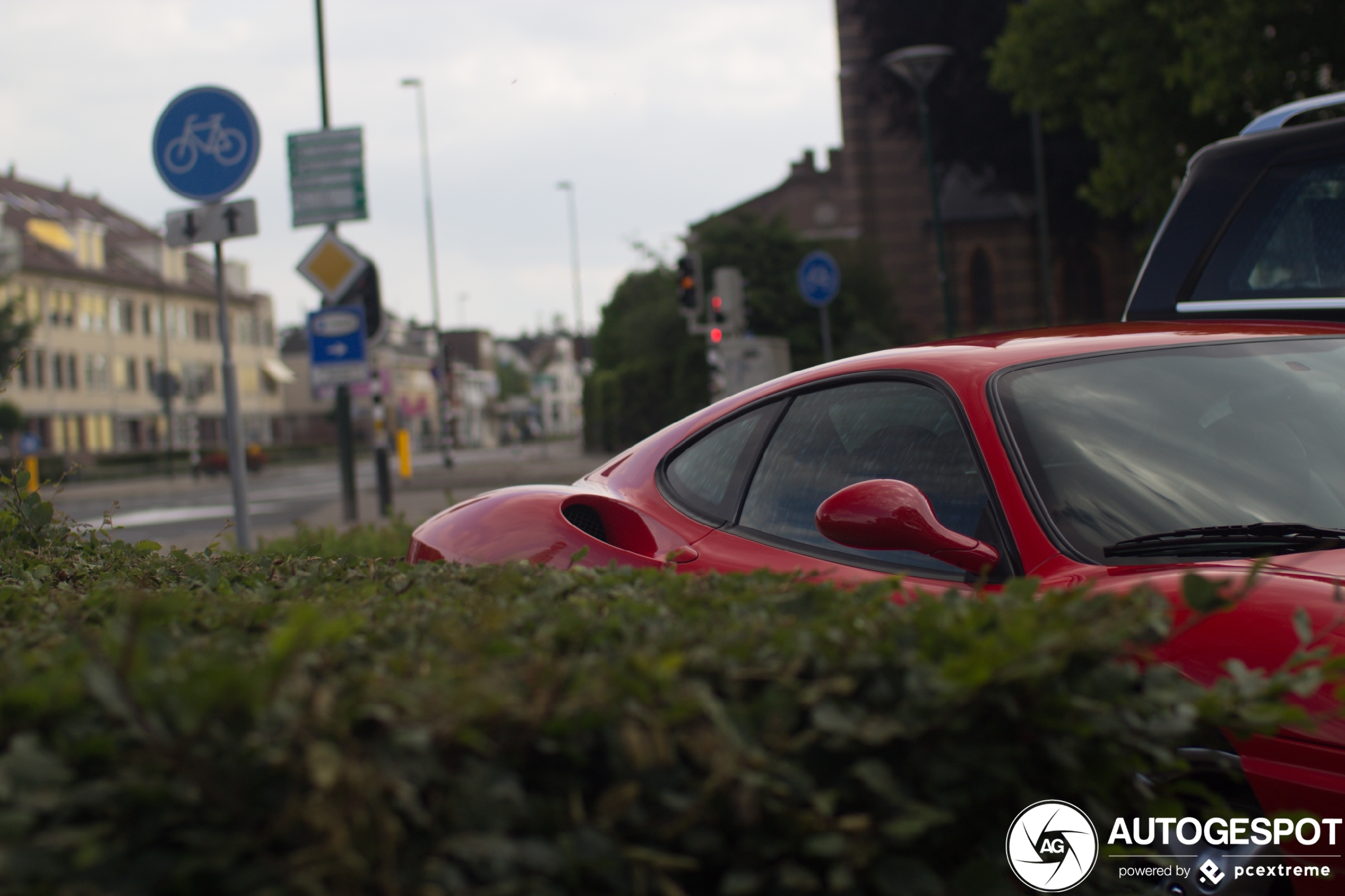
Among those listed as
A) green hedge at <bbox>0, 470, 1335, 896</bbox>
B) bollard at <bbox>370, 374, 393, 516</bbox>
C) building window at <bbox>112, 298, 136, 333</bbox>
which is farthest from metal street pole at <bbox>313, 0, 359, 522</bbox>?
building window at <bbox>112, 298, 136, 333</bbox>

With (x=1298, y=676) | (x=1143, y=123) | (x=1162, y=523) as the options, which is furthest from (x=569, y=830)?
(x=1143, y=123)

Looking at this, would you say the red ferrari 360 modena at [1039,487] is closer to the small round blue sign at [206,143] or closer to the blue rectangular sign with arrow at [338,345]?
the small round blue sign at [206,143]

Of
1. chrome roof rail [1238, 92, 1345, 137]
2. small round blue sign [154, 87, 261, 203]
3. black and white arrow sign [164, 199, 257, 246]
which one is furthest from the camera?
black and white arrow sign [164, 199, 257, 246]

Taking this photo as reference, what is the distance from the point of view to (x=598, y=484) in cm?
359

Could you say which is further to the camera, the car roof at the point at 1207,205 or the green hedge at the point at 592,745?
the car roof at the point at 1207,205

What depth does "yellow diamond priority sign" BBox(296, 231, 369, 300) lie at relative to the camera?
14.4 m

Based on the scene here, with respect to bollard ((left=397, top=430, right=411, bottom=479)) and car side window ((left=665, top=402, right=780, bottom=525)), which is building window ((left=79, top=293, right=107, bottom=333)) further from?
car side window ((left=665, top=402, right=780, bottom=525))

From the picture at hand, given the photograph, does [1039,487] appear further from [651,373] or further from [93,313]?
[93,313]

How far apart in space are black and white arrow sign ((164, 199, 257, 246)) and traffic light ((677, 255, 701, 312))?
12.4 metres

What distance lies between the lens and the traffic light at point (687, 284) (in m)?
20.9

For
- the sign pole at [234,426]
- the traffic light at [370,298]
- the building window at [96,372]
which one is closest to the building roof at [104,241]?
the building window at [96,372]

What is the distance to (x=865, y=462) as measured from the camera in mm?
2893

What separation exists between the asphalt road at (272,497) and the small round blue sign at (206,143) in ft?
7.81

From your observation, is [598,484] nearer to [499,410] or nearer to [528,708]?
[528,708]
